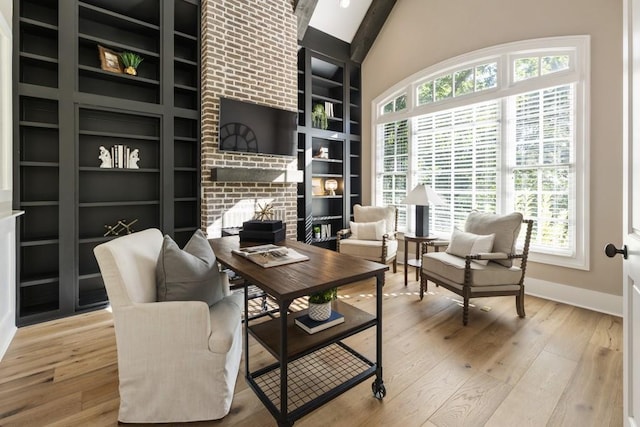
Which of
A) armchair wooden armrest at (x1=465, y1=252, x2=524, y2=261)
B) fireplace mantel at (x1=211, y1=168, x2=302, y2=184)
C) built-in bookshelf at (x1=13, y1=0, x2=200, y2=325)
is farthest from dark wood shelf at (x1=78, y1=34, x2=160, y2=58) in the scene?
armchair wooden armrest at (x1=465, y1=252, x2=524, y2=261)

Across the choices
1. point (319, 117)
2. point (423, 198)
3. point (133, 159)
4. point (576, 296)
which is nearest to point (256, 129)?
point (319, 117)

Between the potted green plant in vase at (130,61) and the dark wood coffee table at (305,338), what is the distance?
245 cm

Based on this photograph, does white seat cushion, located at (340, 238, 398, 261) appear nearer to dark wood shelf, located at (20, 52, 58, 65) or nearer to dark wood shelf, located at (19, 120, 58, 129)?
dark wood shelf, located at (19, 120, 58, 129)

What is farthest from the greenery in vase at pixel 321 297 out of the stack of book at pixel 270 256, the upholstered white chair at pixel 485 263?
the upholstered white chair at pixel 485 263

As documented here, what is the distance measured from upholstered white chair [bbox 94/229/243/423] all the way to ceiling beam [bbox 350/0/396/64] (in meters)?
4.85

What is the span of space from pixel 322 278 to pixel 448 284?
1895mm

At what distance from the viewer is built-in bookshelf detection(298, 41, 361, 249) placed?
466cm

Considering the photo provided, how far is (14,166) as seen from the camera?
2.57 metres

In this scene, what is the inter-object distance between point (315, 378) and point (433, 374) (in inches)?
29.6

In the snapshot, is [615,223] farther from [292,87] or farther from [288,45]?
[288,45]

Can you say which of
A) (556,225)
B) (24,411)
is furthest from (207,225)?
(556,225)

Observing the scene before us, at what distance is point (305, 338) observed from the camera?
5.14ft

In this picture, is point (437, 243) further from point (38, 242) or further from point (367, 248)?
point (38, 242)

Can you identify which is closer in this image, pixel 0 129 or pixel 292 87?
pixel 0 129
